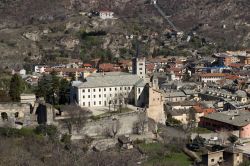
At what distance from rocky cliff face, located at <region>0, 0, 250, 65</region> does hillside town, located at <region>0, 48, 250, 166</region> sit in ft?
95.8

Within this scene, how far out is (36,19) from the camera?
105m

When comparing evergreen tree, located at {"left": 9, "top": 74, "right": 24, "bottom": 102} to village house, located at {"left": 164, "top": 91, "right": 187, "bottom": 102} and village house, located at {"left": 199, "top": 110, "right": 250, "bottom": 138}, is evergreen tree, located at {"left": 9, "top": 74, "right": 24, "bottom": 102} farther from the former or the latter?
village house, located at {"left": 199, "top": 110, "right": 250, "bottom": 138}

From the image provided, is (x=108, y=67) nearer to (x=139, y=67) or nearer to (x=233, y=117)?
(x=139, y=67)

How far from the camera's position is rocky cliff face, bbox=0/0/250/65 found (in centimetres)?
8519

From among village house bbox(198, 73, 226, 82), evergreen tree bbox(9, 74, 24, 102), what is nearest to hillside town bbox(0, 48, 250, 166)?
evergreen tree bbox(9, 74, 24, 102)

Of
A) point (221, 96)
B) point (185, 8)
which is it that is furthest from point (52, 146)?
point (185, 8)

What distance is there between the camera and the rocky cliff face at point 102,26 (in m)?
85.2

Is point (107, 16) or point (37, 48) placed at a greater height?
point (107, 16)

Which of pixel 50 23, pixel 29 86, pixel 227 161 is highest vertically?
pixel 50 23

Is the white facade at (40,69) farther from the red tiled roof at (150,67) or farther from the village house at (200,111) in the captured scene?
the village house at (200,111)

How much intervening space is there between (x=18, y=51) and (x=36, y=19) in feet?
78.6

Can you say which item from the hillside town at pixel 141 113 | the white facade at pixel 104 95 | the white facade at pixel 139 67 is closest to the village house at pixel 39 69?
the hillside town at pixel 141 113

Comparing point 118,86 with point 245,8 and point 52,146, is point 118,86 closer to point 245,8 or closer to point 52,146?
point 52,146

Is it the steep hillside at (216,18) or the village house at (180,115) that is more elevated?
the steep hillside at (216,18)
